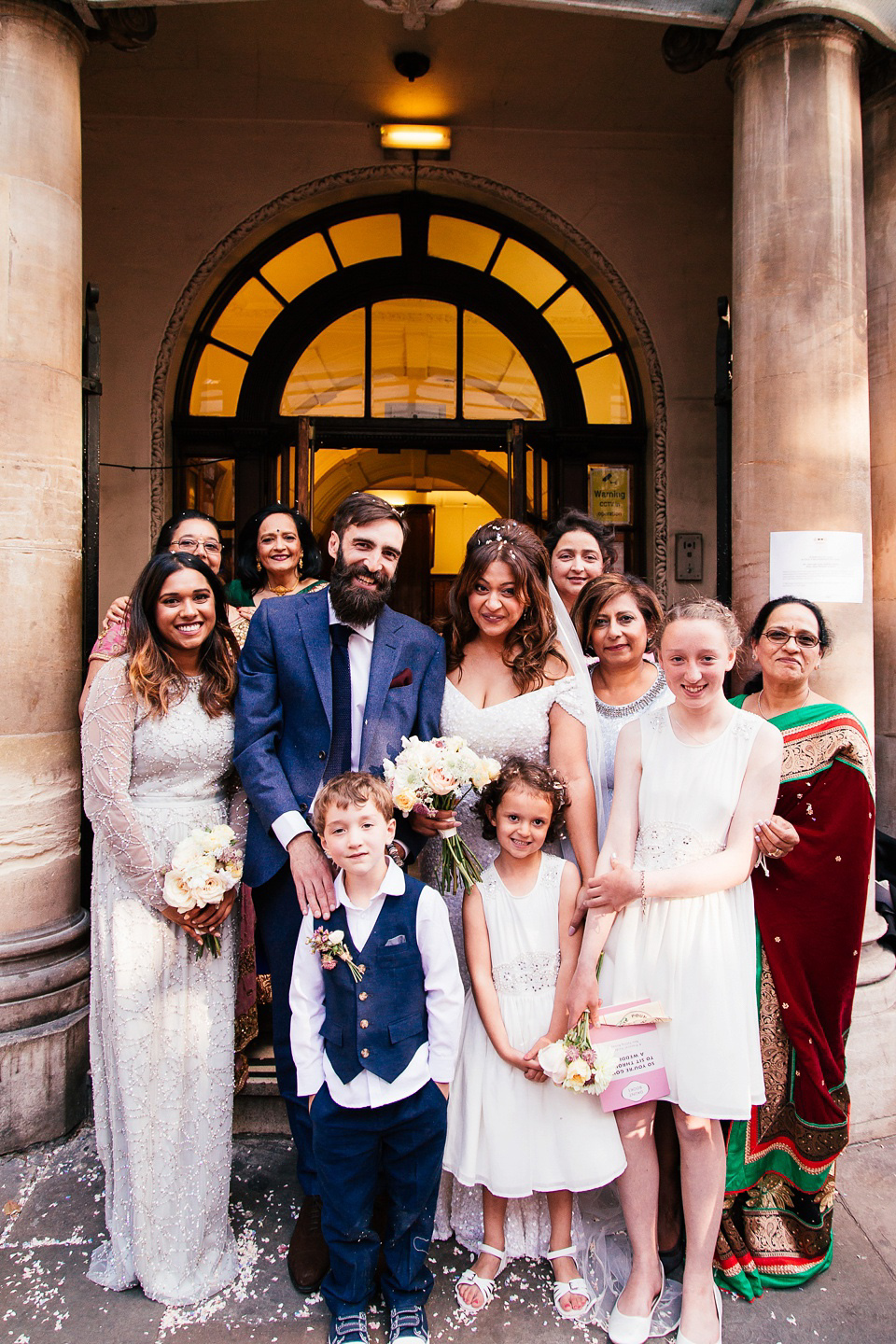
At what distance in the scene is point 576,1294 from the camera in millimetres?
2525

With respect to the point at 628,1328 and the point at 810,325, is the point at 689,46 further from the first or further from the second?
the point at 628,1328

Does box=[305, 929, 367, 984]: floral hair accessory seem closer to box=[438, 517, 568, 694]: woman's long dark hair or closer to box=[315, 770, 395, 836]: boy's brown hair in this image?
box=[315, 770, 395, 836]: boy's brown hair

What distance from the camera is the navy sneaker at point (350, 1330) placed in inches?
92.1

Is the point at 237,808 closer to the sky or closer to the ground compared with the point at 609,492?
closer to the ground

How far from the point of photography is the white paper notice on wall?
146 inches

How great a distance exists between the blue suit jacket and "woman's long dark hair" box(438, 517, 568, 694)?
285 mm

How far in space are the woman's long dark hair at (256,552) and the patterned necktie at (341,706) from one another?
1.31 m

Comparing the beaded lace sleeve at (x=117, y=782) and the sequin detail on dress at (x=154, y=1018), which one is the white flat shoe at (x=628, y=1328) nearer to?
the sequin detail on dress at (x=154, y=1018)

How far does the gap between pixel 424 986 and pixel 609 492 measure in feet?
15.6

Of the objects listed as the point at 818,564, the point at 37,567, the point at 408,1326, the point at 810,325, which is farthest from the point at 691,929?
the point at 37,567

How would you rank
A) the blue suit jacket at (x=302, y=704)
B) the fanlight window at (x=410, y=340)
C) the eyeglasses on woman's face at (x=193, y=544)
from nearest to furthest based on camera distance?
the blue suit jacket at (x=302, y=704) < the eyeglasses on woman's face at (x=193, y=544) < the fanlight window at (x=410, y=340)

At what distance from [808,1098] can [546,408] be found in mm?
4992

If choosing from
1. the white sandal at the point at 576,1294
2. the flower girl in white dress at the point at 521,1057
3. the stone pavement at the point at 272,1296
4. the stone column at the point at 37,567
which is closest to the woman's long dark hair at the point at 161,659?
the flower girl in white dress at the point at 521,1057

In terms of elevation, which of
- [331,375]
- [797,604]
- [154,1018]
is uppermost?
[331,375]
